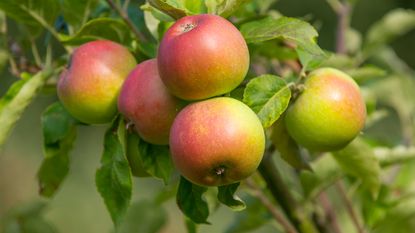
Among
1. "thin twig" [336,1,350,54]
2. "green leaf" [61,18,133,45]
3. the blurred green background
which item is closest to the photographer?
"green leaf" [61,18,133,45]

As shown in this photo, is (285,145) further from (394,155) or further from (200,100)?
(394,155)

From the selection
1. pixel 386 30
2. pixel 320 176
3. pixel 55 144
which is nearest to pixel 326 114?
pixel 320 176

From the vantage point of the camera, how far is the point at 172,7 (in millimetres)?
862

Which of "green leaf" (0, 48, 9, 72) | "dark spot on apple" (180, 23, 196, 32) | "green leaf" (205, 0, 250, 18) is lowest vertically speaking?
"green leaf" (0, 48, 9, 72)

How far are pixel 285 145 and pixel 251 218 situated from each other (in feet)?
1.03

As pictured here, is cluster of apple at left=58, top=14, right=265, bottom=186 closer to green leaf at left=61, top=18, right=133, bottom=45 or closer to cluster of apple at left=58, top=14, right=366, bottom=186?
cluster of apple at left=58, top=14, right=366, bottom=186

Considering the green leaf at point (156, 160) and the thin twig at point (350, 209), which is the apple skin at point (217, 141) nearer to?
the green leaf at point (156, 160)

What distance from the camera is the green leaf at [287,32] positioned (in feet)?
2.88

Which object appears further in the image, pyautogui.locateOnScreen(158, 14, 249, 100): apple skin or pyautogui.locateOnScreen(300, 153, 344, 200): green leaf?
pyautogui.locateOnScreen(300, 153, 344, 200): green leaf

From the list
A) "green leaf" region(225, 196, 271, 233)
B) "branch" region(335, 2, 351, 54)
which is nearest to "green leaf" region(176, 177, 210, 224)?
"green leaf" region(225, 196, 271, 233)

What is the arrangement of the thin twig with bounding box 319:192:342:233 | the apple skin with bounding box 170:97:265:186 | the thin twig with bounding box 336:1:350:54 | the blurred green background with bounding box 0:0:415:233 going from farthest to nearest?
the blurred green background with bounding box 0:0:415:233
the thin twig with bounding box 336:1:350:54
the thin twig with bounding box 319:192:342:233
the apple skin with bounding box 170:97:265:186

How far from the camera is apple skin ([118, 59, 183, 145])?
861 millimetres

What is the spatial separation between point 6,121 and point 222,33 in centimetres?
38

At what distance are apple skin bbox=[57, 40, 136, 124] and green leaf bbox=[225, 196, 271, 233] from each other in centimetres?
40
